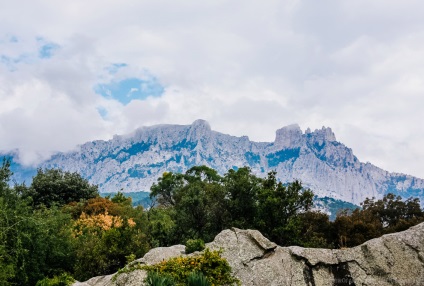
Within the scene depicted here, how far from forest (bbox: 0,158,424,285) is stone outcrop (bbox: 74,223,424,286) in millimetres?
1610

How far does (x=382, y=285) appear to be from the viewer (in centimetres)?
1415

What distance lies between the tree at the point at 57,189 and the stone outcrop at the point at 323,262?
28.7 metres

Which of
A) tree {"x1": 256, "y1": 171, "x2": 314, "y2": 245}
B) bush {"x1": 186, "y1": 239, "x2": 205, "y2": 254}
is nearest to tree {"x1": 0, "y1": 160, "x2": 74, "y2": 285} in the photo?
bush {"x1": 186, "y1": 239, "x2": 205, "y2": 254}

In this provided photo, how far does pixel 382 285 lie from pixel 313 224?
1435 cm

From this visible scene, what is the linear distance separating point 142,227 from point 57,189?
66.1 ft

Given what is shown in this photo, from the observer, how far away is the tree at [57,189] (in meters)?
40.4

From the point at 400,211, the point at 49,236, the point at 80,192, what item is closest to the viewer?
the point at 49,236

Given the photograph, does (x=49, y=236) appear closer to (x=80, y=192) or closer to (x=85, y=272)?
(x=85, y=272)

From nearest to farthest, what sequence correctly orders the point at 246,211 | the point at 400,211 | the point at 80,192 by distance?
the point at 246,211 < the point at 400,211 < the point at 80,192

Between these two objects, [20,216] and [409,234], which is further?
[20,216]

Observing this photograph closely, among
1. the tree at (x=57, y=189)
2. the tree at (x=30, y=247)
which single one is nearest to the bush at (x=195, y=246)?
the tree at (x=30, y=247)

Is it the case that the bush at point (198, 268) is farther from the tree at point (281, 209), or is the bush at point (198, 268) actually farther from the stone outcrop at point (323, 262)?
the tree at point (281, 209)

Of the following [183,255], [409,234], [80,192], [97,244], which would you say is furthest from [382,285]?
[80,192]

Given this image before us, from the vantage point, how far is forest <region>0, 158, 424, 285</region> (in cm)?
1653
